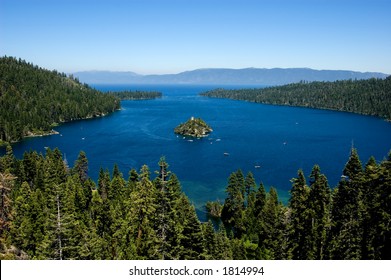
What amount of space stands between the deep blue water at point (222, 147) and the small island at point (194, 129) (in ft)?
20.9

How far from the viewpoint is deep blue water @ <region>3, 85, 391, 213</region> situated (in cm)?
9496

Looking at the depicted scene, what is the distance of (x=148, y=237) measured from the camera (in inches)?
821

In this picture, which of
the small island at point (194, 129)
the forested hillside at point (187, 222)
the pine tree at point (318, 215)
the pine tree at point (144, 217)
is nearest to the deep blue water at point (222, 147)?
the small island at point (194, 129)

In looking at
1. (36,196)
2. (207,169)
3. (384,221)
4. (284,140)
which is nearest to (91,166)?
(207,169)

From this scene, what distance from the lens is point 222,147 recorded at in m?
133

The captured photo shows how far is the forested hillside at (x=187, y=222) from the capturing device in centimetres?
2016

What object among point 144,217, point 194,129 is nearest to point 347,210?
point 144,217

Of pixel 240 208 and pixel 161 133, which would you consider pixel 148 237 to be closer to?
pixel 240 208

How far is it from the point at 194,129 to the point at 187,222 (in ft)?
439

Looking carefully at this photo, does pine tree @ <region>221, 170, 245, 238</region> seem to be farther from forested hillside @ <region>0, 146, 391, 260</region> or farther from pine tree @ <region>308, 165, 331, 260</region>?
pine tree @ <region>308, 165, 331, 260</region>

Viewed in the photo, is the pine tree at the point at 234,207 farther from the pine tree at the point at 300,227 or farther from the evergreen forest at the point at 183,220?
the pine tree at the point at 300,227

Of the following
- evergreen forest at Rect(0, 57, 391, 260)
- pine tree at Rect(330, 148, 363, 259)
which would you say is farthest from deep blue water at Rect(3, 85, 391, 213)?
pine tree at Rect(330, 148, 363, 259)

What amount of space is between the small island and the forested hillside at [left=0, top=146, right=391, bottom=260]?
93.2m

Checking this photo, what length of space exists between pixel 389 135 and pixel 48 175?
141261mm
